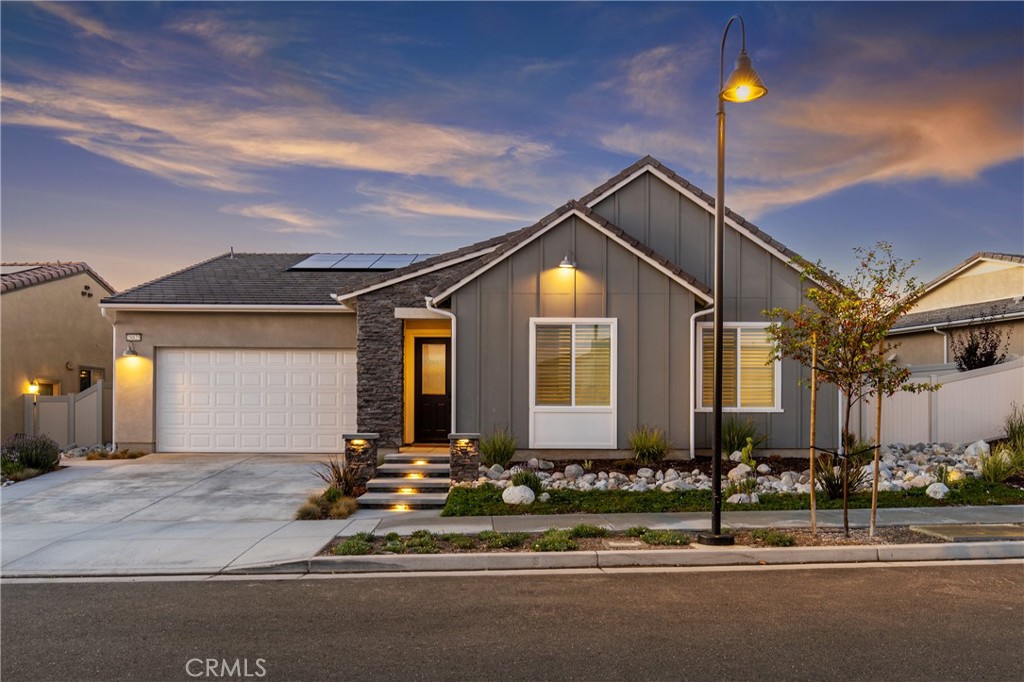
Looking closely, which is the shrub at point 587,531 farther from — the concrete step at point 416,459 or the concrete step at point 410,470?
the concrete step at point 416,459

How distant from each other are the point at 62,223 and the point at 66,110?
A: 5265mm

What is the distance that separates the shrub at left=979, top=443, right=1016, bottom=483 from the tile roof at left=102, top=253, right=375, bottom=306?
13820 millimetres

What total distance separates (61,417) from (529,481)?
43.6 ft

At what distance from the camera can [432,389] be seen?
1534 cm

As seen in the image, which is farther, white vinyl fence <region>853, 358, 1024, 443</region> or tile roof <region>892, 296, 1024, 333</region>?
tile roof <region>892, 296, 1024, 333</region>

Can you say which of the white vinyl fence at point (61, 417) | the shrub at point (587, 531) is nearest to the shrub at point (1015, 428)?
the shrub at point (587, 531)

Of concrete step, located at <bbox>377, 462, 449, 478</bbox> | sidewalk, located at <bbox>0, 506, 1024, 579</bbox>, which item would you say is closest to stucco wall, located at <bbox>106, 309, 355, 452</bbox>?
concrete step, located at <bbox>377, 462, 449, 478</bbox>

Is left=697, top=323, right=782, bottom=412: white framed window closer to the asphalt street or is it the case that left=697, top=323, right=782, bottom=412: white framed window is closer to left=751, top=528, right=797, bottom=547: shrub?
left=751, top=528, right=797, bottom=547: shrub

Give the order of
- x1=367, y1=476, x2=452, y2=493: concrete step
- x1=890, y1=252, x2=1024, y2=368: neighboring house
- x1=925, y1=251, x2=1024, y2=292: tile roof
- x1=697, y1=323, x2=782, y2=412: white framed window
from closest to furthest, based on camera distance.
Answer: x1=367, y1=476, x2=452, y2=493: concrete step → x1=697, y1=323, x2=782, y2=412: white framed window → x1=890, y1=252, x2=1024, y2=368: neighboring house → x1=925, y1=251, x2=1024, y2=292: tile roof

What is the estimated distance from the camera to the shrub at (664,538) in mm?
7766

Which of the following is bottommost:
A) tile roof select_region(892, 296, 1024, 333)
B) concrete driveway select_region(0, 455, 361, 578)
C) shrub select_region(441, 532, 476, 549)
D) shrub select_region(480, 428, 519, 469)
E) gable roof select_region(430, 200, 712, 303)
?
concrete driveway select_region(0, 455, 361, 578)

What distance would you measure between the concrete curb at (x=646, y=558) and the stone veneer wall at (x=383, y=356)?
22.4 ft

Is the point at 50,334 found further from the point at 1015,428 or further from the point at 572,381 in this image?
the point at 1015,428

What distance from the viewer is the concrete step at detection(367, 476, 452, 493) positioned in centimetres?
1101
